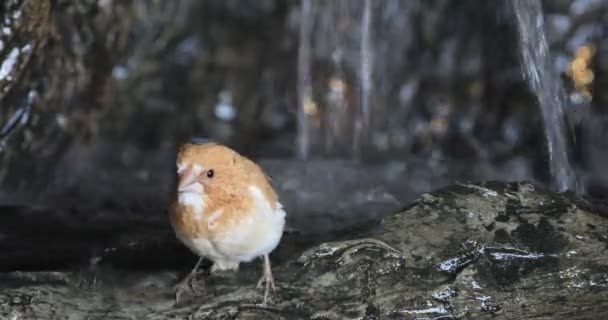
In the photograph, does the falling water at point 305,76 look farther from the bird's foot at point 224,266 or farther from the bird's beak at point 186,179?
the bird's beak at point 186,179

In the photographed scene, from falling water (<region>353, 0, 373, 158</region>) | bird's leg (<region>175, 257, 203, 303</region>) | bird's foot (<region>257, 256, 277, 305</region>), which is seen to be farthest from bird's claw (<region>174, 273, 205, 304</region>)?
falling water (<region>353, 0, 373, 158</region>)

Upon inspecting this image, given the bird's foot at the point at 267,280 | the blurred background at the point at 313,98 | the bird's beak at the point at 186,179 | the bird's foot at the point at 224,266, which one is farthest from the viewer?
the blurred background at the point at 313,98

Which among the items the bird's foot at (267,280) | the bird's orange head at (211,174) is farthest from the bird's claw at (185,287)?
the bird's orange head at (211,174)

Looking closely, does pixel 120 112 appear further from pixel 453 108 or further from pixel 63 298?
pixel 63 298

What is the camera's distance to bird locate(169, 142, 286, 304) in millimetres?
3078

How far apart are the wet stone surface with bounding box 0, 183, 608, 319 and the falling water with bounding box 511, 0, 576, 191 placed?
62.6 inches

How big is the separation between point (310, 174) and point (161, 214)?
105cm

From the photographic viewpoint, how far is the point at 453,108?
6230 mm

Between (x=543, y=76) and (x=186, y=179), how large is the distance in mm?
2983

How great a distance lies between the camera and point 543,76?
5387mm

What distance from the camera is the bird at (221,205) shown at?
3078 mm

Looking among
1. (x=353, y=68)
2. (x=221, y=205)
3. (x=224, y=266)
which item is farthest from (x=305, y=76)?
(x=221, y=205)

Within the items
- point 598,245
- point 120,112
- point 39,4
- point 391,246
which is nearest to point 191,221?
point 391,246

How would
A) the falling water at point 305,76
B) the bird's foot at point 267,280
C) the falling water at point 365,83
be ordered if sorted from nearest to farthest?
the bird's foot at point 267,280
the falling water at point 365,83
the falling water at point 305,76
